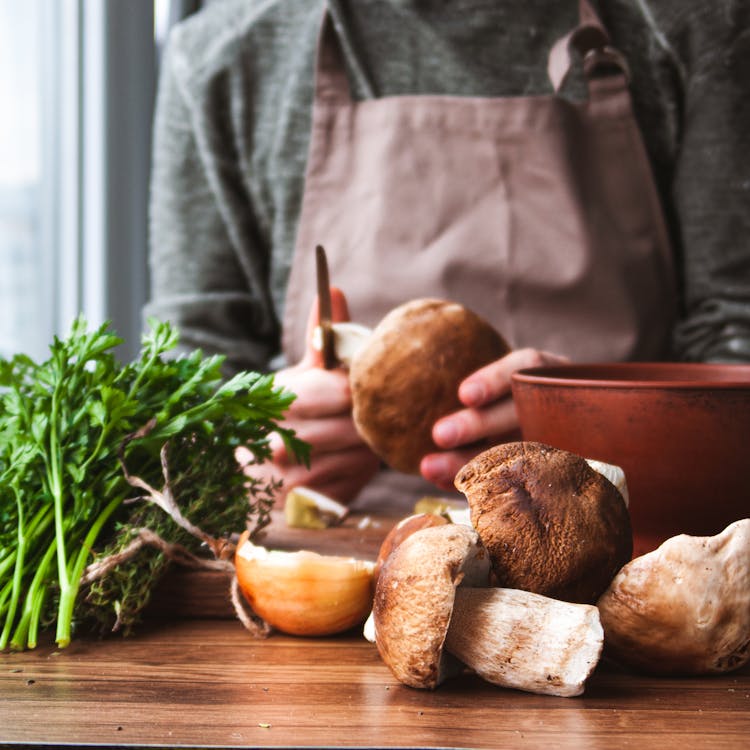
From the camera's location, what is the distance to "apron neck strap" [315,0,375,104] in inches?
60.7

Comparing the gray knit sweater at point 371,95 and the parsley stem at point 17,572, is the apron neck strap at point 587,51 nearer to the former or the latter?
the gray knit sweater at point 371,95

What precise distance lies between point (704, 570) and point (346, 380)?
63 centimetres

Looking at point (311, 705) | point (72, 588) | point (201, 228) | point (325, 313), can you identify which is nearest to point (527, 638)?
point (311, 705)

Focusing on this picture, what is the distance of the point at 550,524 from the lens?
57 cm

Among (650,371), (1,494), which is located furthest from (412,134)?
(1,494)

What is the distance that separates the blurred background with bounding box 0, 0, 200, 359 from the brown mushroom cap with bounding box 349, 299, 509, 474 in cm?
117

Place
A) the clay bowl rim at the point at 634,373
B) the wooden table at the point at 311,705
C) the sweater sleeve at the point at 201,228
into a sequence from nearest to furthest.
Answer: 1. the wooden table at the point at 311,705
2. the clay bowl rim at the point at 634,373
3. the sweater sleeve at the point at 201,228

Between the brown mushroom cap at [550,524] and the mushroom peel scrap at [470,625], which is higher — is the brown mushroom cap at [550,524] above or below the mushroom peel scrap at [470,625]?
above

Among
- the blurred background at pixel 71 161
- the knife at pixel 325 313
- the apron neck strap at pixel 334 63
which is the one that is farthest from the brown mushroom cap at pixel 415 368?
the blurred background at pixel 71 161

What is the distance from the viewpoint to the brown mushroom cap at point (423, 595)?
21.1 inches

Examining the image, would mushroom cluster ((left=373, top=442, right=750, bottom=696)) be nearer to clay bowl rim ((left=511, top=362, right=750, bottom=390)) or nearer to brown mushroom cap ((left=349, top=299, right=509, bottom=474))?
clay bowl rim ((left=511, top=362, right=750, bottom=390))

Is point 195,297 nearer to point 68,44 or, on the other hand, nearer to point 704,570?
point 68,44

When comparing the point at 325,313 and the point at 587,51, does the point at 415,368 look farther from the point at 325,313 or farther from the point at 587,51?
the point at 587,51

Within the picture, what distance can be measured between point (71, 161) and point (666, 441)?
1703 mm
